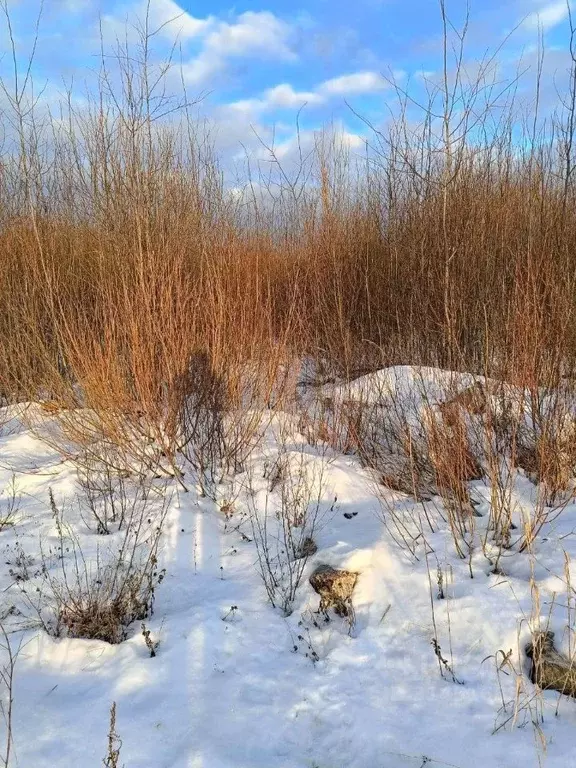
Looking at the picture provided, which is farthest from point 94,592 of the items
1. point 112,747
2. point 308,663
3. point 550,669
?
point 550,669

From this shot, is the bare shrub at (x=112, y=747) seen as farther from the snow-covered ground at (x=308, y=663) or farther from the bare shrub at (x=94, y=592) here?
the bare shrub at (x=94, y=592)

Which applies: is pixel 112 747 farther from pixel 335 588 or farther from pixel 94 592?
pixel 335 588

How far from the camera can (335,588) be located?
212cm

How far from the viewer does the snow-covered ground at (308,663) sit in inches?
58.4

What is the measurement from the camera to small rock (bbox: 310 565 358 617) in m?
2.07

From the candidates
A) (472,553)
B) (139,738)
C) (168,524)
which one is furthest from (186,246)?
(139,738)

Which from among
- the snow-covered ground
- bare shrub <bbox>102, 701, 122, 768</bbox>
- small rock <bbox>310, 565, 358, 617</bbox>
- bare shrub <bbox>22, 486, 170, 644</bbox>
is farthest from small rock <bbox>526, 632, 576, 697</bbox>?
bare shrub <bbox>22, 486, 170, 644</bbox>

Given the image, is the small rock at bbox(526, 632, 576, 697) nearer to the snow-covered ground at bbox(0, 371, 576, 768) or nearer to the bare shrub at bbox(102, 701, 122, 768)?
the snow-covered ground at bbox(0, 371, 576, 768)

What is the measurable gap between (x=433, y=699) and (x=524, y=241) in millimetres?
3790

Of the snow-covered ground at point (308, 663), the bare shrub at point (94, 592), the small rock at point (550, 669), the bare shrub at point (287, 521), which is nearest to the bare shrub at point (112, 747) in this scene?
the snow-covered ground at point (308, 663)

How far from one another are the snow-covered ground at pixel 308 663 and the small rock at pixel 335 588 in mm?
45

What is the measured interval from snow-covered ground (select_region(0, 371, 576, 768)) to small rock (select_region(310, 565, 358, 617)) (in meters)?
0.05

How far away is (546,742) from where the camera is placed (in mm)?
1434

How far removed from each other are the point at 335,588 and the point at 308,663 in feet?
1.14
